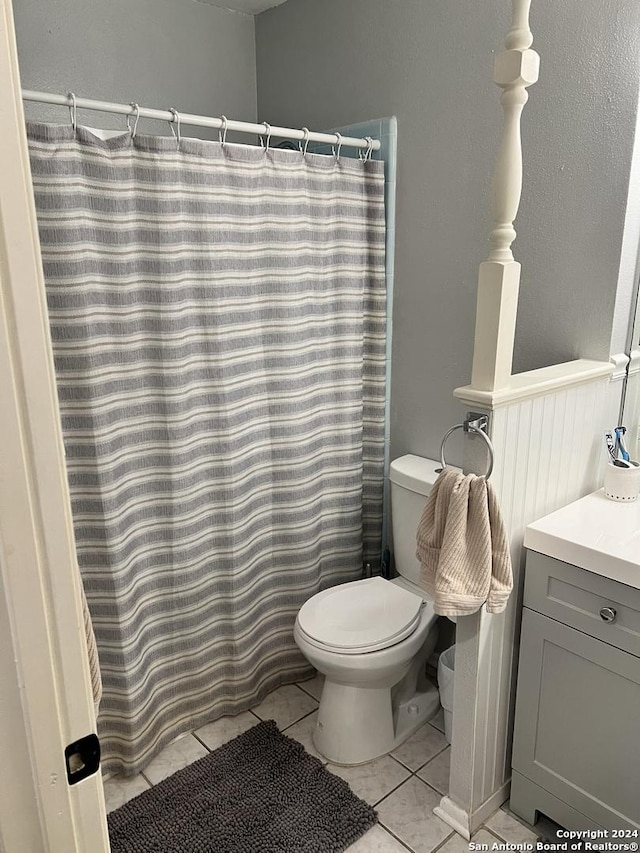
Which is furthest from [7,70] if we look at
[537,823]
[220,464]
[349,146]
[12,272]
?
[537,823]

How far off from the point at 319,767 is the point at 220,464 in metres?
0.98

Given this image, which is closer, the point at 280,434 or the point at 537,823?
the point at 537,823

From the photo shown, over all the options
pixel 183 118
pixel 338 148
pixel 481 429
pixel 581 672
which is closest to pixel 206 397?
pixel 183 118

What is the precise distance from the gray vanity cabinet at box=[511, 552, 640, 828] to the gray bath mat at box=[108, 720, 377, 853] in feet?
1.67

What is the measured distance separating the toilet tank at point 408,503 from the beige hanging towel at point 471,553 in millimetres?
655

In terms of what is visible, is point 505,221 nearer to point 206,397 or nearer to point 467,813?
point 206,397

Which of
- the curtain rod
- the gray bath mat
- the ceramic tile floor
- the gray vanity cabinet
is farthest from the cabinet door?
the curtain rod

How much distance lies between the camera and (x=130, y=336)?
1.80 m

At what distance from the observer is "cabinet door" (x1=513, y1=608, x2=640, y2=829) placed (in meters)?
1.50

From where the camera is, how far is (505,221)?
1423mm

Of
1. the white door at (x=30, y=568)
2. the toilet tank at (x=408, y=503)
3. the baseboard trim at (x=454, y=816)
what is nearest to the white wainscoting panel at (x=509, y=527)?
the baseboard trim at (x=454, y=816)

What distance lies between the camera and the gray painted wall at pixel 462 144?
174 centimetres

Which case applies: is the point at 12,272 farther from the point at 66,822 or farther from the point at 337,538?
the point at 337,538

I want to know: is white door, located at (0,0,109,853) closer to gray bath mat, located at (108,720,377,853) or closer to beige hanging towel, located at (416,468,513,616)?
beige hanging towel, located at (416,468,513,616)
